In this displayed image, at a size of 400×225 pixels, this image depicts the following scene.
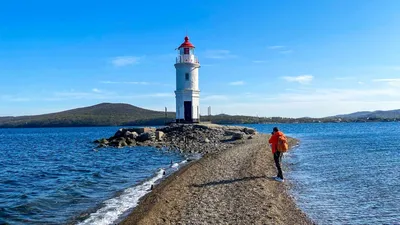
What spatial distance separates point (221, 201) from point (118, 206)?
11.3ft

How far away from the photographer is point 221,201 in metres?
11.7

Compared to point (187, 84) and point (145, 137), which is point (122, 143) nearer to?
point (145, 137)

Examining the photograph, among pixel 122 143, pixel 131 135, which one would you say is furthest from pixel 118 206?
pixel 131 135

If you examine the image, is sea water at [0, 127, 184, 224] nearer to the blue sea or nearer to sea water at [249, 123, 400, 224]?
the blue sea

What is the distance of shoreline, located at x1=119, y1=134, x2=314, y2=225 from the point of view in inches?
396

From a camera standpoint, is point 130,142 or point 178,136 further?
point 130,142

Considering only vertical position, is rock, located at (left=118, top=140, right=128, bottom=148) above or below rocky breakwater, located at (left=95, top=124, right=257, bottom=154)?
below

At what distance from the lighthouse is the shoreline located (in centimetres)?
2689

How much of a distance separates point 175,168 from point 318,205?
10.7 m

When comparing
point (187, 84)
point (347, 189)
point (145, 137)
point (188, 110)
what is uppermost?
point (187, 84)

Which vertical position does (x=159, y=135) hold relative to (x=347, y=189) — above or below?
above

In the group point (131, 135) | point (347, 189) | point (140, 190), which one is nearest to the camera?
point (347, 189)

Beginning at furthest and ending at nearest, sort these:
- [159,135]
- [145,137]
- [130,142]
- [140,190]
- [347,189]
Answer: [145,137], [159,135], [130,142], [140,190], [347,189]

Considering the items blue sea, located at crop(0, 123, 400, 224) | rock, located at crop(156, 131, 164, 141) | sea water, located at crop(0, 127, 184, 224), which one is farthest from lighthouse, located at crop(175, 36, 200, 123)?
blue sea, located at crop(0, 123, 400, 224)
